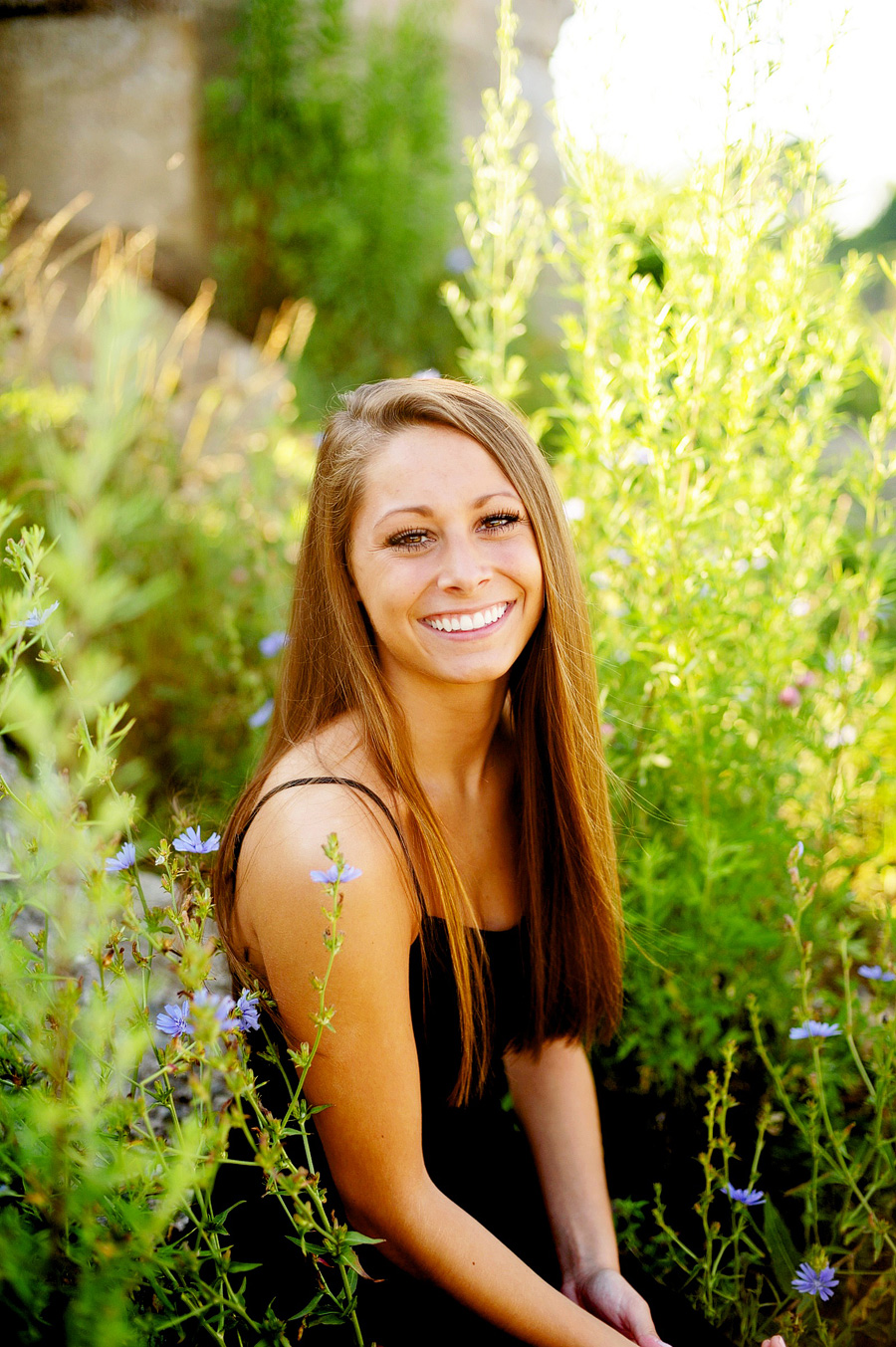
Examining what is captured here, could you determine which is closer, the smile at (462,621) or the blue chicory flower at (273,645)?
the smile at (462,621)

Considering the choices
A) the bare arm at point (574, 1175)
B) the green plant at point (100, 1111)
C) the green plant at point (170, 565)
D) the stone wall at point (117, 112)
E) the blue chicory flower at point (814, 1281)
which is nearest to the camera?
the green plant at point (100, 1111)

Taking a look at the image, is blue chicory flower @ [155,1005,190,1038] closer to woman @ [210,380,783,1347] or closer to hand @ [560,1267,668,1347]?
woman @ [210,380,783,1347]

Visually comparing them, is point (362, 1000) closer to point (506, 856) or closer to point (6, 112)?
point (506, 856)

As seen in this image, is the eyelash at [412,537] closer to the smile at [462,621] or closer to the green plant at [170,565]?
the smile at [462,621]

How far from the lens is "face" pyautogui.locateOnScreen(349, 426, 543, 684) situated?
5.24ft

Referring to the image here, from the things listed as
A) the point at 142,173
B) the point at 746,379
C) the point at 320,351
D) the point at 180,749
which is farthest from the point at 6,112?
the point at 746,379

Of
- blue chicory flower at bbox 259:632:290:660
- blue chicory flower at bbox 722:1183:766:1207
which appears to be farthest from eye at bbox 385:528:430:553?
blue chicory flower at bbox 722:1183:766:1207

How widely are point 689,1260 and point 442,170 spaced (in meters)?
7.66

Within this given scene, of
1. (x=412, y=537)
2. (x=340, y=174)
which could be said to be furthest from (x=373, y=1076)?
(x=340, y=174)

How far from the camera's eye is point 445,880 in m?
1.57

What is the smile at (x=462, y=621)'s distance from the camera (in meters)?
1.60

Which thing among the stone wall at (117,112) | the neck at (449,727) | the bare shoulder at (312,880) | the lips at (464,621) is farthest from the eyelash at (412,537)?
the stone wall at (117,112)

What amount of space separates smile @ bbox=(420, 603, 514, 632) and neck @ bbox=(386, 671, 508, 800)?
0.46 feet

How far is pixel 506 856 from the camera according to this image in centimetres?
188
